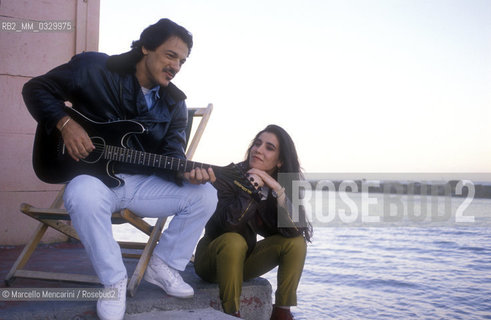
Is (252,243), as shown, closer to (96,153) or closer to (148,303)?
(148,303)

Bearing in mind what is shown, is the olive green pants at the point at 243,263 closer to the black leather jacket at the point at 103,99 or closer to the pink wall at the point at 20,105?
the black leather jacket at the point at 103,99

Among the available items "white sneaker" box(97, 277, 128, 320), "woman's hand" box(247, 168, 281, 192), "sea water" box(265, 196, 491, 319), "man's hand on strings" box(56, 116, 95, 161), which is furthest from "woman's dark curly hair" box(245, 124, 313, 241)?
"sea water" box(265, 196, 491, 319)

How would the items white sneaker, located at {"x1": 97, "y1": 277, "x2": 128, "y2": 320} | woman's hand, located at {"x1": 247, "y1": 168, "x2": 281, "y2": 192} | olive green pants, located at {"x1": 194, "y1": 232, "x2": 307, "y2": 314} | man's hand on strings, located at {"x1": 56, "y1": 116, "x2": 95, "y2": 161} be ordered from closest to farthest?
white sneaker, located at {"x1": 97, "y1": 277, "x2": 128, "y2": 320}, man's hand on strings, located at {"x1": 56, "y1": 116, "x2": 95, "y2": 161}, olive green pants, located at {"x1": 194, "y1": 232, "x2": 307, "y2": 314}, woman's hand, located at {"x1": 247, "y1": 168, "x2": 281, "y2": 192}

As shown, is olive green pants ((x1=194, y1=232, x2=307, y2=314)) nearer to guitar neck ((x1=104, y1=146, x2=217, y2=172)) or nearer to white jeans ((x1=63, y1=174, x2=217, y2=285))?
white jeans ((x1=63, y1=174, x2=217, y2=285))

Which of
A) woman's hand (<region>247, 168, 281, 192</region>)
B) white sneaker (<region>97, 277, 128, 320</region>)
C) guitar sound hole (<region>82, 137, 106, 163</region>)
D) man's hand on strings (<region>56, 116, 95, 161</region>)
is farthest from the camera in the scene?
woman's hand (<region>247, 168, 281, 192</region>)

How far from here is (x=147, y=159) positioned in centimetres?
253

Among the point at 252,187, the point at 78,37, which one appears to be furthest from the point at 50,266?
the point at 78,37

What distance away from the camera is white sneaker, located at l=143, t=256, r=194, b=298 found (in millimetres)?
2547

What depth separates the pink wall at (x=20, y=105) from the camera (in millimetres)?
4242

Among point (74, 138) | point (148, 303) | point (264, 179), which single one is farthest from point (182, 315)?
point (74, 138)

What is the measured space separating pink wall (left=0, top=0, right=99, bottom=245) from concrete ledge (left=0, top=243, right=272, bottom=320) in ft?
2.98

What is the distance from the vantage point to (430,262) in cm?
773

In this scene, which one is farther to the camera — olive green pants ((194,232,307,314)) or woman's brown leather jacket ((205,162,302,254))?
woman's brown leather jacket ((205,162,302,254))

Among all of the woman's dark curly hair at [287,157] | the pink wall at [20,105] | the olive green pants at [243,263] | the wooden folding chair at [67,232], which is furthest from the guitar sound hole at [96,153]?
the pink wall at [20,105]
